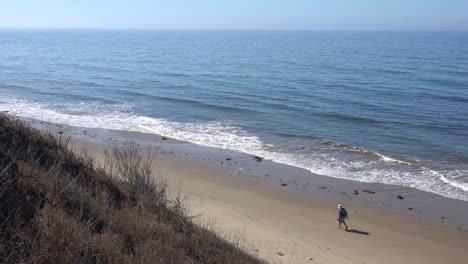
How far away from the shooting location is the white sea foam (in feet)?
53.9

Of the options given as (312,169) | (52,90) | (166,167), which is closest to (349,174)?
(312,169)

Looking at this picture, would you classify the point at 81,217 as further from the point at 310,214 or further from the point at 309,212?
the point at 309,212

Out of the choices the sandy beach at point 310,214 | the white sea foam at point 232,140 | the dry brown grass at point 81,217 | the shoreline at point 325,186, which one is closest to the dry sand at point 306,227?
the sandy beach at point 310,214

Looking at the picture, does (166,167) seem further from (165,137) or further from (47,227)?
(47,227)

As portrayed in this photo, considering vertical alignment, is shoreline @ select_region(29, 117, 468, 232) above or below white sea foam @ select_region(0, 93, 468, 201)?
below

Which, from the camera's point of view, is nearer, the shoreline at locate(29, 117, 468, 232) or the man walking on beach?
the man walking on beach

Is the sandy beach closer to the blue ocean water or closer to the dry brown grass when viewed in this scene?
the blue ocean water

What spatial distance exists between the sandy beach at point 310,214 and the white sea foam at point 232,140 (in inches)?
35.2

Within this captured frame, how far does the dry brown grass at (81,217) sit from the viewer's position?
4.80m

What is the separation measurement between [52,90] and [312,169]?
80.0 feet

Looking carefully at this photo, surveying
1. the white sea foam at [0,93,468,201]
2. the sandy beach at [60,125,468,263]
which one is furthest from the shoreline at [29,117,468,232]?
the white sea foam at [0,93,468,201]

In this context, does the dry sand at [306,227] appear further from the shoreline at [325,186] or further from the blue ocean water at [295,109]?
the blue ocean water at [295,109]

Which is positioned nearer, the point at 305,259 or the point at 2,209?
the point at 2,209

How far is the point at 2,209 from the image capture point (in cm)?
521
